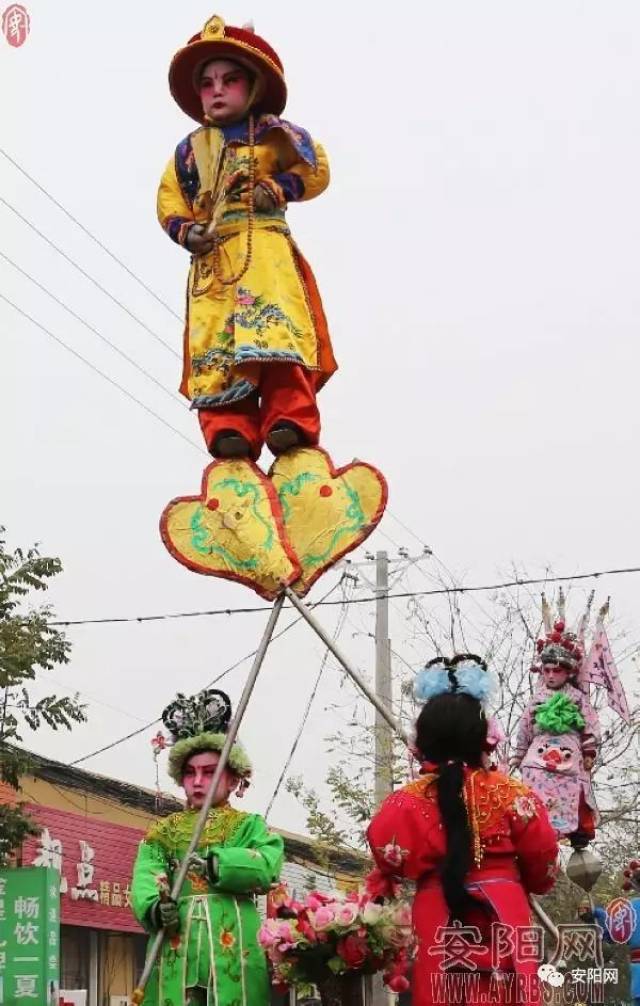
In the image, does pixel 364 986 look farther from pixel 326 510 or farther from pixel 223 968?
pixel 326 510

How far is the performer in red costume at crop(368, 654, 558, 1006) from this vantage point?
4.29m

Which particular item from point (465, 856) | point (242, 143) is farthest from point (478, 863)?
point (242, 143)

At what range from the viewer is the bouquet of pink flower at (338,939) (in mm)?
4328

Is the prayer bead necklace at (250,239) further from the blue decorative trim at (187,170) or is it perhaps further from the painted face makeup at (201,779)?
the painted face makeup at (201,779)

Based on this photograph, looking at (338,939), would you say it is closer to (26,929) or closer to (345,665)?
(345,665)

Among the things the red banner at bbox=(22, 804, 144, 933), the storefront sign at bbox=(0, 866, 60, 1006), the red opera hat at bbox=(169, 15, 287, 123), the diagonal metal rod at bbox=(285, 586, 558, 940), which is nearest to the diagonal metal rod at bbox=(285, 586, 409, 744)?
the diagonal metal rod at bbox=(285, 586, 558, 940)

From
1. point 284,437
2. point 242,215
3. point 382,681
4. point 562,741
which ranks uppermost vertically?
point 382,681

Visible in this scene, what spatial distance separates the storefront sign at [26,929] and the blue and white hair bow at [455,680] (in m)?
7.05

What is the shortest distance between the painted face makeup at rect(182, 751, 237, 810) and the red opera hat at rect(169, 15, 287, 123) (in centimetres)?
235

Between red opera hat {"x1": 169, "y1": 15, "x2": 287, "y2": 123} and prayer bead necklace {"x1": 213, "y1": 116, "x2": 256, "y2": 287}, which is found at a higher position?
red opera hat {"x1": 169, "y1": 15, "x2": 287, "y2": 123}

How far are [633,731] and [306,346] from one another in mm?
8313

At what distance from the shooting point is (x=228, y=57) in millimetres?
5602

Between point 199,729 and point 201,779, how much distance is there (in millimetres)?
186

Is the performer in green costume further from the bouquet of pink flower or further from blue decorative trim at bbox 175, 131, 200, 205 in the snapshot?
blue decorative trim at bbox 175, 131, 200, 205
